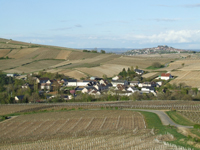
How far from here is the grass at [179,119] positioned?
33406 millimetres

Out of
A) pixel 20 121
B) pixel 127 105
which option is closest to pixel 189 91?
pixel 127 105

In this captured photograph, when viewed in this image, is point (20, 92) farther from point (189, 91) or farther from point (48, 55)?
point (48, 55)

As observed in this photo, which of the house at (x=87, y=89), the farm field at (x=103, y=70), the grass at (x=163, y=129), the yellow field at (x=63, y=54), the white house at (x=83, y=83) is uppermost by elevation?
the yellow field at (x=63, y=54)

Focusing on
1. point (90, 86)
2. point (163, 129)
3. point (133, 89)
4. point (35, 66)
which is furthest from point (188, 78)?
point (35, 66)

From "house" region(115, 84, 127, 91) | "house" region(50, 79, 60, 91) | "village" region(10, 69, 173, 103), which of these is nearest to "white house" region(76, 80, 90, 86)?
"village" region(10, 69, 173, 103)

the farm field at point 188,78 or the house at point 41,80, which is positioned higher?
the farm field at point 188,78

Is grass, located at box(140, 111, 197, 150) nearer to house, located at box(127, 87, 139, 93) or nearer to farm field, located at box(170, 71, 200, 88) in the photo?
house, located at box(127, 87, 139, 93)

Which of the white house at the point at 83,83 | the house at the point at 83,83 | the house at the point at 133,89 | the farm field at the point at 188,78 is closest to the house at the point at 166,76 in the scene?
the farm field at the point at 188,78

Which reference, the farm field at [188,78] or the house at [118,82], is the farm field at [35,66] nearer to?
the house at [118,82]

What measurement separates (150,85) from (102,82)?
1355 centimetres

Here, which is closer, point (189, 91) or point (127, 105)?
point (127, 105)

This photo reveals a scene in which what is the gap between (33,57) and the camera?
12250 centimetres

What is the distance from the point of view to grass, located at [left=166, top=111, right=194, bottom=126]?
3341 cm

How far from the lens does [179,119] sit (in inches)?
1410
